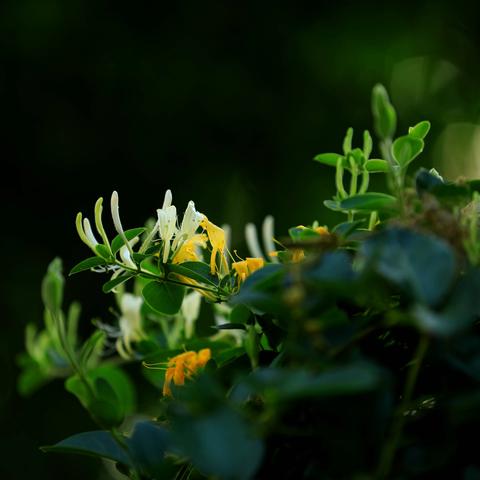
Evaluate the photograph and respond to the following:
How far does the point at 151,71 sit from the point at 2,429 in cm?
128

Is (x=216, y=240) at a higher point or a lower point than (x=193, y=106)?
higher

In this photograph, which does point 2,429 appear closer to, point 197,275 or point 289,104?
point 289,104

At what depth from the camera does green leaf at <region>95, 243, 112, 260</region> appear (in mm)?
448

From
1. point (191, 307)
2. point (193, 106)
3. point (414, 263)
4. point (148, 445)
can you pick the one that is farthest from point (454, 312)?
point (193, 106)

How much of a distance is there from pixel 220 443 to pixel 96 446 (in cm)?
10

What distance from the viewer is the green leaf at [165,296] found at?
45cm

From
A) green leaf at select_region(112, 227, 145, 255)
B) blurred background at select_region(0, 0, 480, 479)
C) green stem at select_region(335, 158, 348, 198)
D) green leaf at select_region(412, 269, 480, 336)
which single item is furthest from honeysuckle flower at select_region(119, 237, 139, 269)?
blurred background at select_region(0, 0, 480, 479)

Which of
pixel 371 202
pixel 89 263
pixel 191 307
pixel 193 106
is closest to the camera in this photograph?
pixel 371 202

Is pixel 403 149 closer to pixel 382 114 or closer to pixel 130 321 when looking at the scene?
pixel 382 114

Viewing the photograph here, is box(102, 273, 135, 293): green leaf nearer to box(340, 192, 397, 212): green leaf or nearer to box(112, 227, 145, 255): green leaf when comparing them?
box(112, 227, 145, 255): green leaf

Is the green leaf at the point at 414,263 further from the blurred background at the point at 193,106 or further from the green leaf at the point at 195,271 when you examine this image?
the blurred background at the point at 193,106

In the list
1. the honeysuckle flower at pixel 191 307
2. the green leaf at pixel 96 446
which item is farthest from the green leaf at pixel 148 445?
the honeysuckle flower at pixel 191 307

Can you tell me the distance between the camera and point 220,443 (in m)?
0.24

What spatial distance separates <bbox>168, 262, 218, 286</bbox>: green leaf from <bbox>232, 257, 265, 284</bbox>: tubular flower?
18 millimetres
